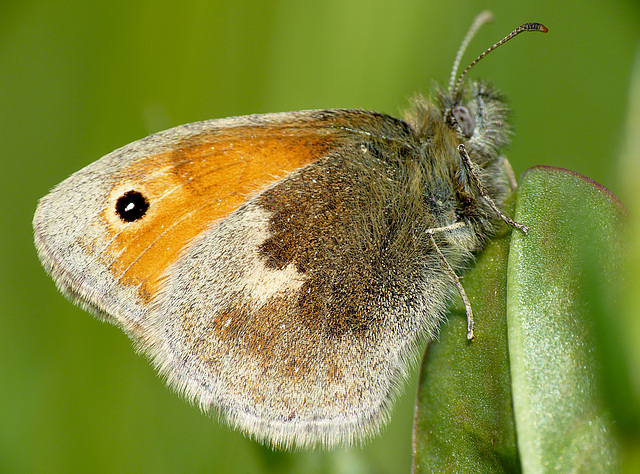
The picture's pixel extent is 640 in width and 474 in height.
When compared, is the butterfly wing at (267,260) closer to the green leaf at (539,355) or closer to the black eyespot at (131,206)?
the black eyespot at (131,206)

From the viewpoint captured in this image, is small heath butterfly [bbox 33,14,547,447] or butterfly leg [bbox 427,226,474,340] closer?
butterfly leg [bbox 427,226,474,340]

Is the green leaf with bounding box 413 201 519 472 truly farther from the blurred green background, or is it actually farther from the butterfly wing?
the blurred green background

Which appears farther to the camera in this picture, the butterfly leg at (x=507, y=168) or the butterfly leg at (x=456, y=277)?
the butterfly leg at (x=507, y=168)

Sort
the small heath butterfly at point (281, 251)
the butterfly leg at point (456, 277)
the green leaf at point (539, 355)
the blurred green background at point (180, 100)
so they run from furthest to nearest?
the blurred green background at point (180, 100) → the small heath butterfly at point (281, 251) → the butterfly leg at point (456, 277) → the green leaf at point (539, 355)

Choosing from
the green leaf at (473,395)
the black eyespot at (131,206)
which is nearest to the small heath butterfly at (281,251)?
the black eyespot at (131,206)

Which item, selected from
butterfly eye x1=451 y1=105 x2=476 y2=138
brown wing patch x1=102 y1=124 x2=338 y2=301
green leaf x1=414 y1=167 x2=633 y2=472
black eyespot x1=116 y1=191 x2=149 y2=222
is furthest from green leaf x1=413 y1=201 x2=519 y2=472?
black eyespot x1=116 y1=191 x2=149 y2=222

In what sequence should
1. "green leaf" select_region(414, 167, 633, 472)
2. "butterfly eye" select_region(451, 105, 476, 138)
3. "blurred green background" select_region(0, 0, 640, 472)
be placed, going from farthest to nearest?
"blurred green background" select_region(0, 0, 640, 472) < "butterfly eye" select_region(451, 105, 476, 138) < "green leaf" select_region(414, 167, 633, 472)

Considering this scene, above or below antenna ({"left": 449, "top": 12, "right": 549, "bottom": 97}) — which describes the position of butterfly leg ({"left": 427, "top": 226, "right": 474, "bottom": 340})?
below
